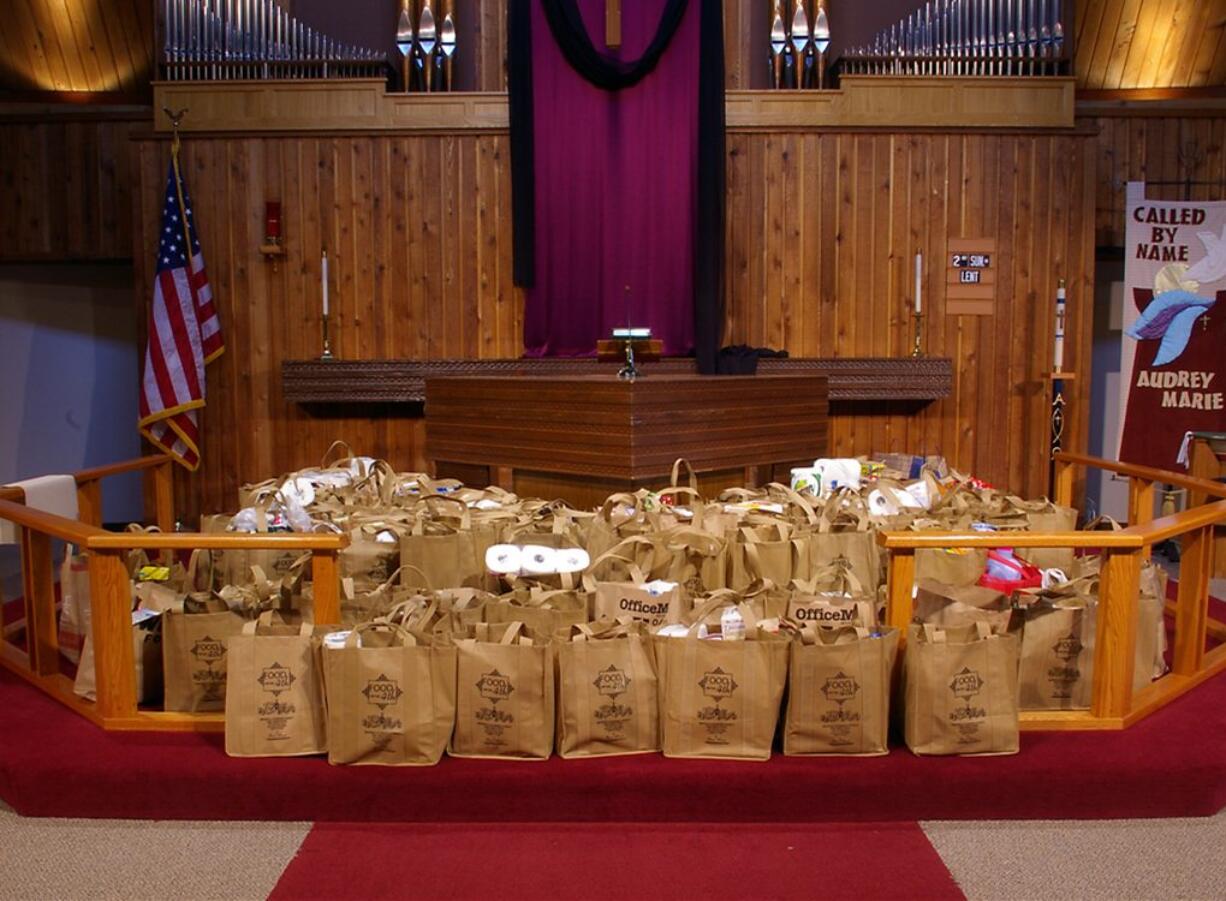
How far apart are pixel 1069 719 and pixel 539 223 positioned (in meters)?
5.08

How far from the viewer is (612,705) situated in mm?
2586

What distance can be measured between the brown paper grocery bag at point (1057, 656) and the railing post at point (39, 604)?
287 centimetres

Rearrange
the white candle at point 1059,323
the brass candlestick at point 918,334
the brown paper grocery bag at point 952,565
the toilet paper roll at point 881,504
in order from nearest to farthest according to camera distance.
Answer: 1. the brown paper grocery bag at point 952,565
2. the toilet paper roll at point 881,504
3. the white candle at point 1059,323
4. the brass candlestick at point 918,334

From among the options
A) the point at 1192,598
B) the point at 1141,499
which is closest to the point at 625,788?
the point at 1192,598

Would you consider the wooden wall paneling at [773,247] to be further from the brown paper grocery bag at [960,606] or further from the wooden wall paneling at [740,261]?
the brown paper grocery bag at [960,606]

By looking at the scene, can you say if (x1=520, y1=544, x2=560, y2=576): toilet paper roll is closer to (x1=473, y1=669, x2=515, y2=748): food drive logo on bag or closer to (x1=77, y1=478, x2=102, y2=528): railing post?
(x1=473, y1=669, x2=515, y2=748): food drive logo on bag

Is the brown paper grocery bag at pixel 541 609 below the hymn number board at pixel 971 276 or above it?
below

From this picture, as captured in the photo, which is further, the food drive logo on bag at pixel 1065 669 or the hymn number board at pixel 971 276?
the hymn number board at pixel 971 276

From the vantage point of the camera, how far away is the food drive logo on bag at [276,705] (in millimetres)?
2586

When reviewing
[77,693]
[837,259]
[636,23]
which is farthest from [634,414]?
[636,23]

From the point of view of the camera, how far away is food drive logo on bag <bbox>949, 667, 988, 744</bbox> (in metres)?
2.58

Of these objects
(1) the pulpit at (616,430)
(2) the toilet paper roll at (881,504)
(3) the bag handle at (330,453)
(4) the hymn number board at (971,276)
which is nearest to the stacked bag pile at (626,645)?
(2) the toilet paper roll at (881,504)

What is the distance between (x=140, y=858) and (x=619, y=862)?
1.09 m

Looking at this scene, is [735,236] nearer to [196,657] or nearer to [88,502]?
[88,502]
